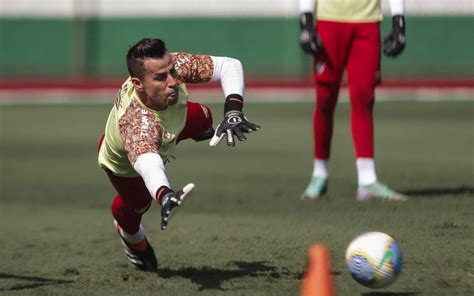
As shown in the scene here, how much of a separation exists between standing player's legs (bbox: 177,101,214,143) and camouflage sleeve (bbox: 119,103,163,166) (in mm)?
555

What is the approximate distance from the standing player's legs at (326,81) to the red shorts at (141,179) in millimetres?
2892

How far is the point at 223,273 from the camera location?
7367 millimetres

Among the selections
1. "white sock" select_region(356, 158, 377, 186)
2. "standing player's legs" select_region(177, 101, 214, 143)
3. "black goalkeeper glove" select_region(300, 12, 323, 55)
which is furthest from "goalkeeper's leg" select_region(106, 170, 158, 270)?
"black goalkeeper glove" select_region(300, 12, 323, 55)

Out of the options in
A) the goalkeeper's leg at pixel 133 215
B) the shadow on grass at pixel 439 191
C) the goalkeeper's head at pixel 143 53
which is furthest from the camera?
the shadow on grass at pixel 439 191

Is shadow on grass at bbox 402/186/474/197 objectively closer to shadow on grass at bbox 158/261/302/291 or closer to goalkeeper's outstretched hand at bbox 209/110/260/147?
shadow on grass at bbox 158/261/302/291

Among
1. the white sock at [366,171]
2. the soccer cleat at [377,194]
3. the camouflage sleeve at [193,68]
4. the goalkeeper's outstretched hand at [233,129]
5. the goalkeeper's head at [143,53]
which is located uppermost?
the goalkeeper's head at [143,53]

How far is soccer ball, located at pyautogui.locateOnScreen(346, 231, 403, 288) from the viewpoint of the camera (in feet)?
20.4

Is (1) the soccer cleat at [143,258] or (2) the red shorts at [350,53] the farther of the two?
(2) the red shorts at [350,53]

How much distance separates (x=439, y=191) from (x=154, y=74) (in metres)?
5.02

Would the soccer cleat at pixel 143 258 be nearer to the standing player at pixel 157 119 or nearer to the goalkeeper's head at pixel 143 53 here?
the standing player at pixel 157 119

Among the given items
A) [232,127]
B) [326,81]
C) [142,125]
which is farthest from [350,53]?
[142,125]

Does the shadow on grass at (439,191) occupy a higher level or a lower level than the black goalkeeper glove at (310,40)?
lower

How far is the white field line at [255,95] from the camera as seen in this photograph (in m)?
24.3

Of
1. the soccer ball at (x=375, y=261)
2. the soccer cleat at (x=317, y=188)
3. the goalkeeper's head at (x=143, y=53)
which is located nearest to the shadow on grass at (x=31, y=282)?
the goalkeeper's head at (x=143, y=53)
